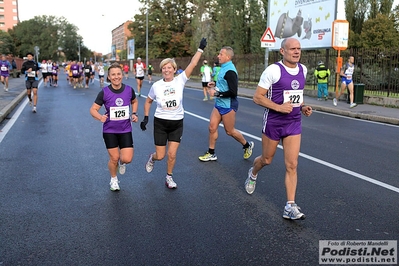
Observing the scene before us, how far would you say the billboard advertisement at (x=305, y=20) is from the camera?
2089 cm

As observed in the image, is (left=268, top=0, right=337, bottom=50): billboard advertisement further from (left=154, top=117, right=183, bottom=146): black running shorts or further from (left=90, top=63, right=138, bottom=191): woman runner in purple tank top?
(left=90, top=63, right=138, bottom=191): woman runner in purple tank top

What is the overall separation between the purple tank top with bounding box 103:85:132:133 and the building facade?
450 feet

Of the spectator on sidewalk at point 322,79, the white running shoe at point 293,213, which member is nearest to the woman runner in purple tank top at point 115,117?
the white running shoe at point 293,213

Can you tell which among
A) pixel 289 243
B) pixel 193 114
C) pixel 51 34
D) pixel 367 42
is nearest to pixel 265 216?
pixel 289 243

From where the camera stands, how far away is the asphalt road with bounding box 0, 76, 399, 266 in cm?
364

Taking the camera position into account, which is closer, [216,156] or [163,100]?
[163,100]

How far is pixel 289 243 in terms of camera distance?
12.4 ft

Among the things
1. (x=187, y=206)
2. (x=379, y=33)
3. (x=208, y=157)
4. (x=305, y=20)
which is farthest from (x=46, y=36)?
(x=187, y=206)

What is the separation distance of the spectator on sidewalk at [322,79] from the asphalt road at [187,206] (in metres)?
9.87

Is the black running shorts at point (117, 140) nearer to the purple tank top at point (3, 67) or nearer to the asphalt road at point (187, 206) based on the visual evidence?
the asphalt road at point (187, 206)

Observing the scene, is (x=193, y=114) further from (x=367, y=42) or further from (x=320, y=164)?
(x=367, y=42)

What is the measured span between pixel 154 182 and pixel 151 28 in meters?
64.0

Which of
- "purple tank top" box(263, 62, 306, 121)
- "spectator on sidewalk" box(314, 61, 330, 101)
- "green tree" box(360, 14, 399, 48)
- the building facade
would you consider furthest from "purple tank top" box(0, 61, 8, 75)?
the building facade

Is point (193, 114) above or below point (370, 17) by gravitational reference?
below
